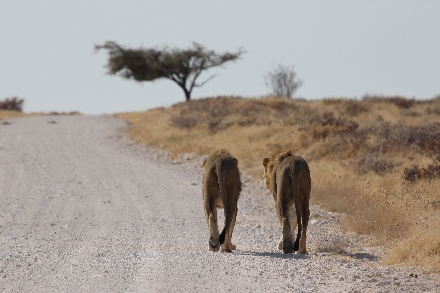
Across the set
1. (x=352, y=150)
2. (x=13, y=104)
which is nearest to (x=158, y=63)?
(x=13, y=104)

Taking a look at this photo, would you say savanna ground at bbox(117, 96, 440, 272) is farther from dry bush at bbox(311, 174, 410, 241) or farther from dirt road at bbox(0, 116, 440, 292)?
dirt road at bbox(0, 116, 440, 292)

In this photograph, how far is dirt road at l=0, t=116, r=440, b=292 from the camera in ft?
27.1

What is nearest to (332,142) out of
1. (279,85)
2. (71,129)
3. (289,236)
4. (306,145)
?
(306,145)

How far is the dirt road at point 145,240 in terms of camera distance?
8273 millimetres

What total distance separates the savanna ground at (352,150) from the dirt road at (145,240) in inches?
22.6

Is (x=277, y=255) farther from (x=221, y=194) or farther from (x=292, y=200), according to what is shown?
(x=221, y=194)

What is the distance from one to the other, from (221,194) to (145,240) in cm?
230

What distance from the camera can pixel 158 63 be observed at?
205ft

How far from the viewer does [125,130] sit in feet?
123

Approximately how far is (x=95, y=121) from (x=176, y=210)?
29994 millimetres

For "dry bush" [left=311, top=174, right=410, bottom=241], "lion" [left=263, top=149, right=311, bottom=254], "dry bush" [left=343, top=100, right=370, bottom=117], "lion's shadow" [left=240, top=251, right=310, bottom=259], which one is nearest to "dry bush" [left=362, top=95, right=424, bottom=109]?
"dry bush" [left=343, top=100, right=370, bottom=117]

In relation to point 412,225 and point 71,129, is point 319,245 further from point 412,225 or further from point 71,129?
point 71,129

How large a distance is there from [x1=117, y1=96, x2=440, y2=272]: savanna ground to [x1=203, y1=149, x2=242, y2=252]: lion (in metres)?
2.25

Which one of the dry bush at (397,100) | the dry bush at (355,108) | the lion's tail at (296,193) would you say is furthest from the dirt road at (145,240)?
the dry bush at (397,100)
